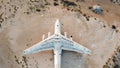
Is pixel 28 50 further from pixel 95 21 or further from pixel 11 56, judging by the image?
pixel 95 21

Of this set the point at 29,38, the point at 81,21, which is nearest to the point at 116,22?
the point at 81,21

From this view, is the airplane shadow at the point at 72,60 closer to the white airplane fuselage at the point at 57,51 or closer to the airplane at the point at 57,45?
the airplane at the point at 57,45

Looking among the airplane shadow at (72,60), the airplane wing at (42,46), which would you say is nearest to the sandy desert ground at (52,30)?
the airplane shadow at (72,60)

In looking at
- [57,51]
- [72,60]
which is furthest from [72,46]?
[57,51]

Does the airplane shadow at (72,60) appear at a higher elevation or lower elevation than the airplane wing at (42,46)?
lower

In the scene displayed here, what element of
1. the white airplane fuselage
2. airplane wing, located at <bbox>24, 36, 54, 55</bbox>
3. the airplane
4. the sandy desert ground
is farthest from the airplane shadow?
airplane wing, located at <bbox>24, 36, 54, 55</bbox>

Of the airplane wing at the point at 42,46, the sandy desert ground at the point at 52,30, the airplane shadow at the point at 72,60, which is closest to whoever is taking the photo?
the airplane shadow at the point at 72,60

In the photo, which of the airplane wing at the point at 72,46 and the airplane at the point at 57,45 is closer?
the airplane at the point at 57,45

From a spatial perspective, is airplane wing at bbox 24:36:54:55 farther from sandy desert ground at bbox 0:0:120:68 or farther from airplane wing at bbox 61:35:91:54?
airplane wing at bbox 61:35:91:54
